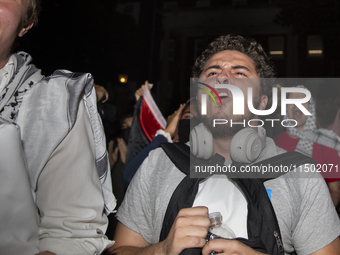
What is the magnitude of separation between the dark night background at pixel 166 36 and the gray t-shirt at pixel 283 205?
145 centimetres

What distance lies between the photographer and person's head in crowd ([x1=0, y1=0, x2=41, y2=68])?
0.95 m

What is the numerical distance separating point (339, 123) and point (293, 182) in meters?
2.80

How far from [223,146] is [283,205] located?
57cm

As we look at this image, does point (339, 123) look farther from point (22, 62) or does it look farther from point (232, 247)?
point (22, 62)

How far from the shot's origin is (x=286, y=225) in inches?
56.7

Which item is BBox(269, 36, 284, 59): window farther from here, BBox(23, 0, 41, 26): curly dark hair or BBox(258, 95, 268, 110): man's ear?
BBox(23, 0, 41, 26): curly dark hair

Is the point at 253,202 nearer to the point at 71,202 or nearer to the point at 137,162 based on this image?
the point at 71,202

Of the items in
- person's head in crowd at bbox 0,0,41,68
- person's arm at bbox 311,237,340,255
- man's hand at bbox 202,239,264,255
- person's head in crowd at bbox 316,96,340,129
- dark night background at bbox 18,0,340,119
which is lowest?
person's arm at bbox 311,237,340,255

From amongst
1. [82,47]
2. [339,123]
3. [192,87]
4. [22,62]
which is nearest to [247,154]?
[192,87]

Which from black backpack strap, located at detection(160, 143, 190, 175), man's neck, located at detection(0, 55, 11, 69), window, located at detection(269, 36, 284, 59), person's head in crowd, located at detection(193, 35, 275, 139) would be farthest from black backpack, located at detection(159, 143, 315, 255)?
window, located at detection(269, 36, 284, 59)

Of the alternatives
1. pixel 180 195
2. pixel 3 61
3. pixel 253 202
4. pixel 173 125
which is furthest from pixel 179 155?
pixel 3 61

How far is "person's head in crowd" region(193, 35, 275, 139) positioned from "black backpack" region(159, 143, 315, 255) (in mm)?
326

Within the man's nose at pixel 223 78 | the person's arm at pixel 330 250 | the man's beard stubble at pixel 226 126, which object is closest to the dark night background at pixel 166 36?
the man's nose at pixel 223 78

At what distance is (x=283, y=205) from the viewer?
4.80 feet
